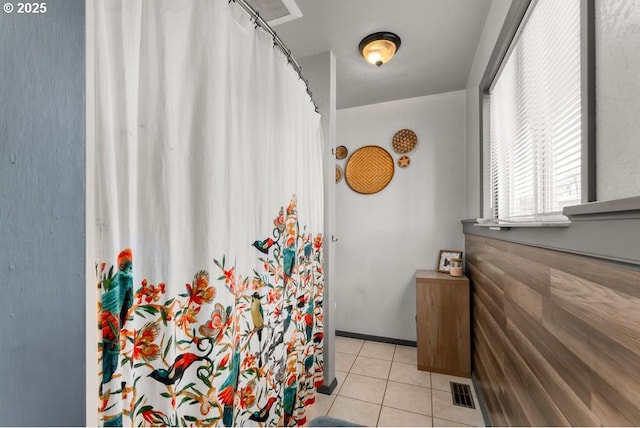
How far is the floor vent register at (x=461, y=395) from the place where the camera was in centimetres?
191

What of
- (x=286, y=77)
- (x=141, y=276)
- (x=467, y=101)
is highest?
(x=467, y=101)

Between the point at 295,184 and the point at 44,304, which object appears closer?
the point at 44,304

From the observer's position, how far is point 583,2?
0.74 m

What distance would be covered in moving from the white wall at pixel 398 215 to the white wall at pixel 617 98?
217 centimetres

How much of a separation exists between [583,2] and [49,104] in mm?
1260

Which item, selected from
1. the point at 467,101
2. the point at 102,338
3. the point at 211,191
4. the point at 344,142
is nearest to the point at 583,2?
the point at 211,191

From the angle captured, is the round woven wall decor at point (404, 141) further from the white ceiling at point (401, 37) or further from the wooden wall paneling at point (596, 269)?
the wooden wall paneling at point (596, 269)

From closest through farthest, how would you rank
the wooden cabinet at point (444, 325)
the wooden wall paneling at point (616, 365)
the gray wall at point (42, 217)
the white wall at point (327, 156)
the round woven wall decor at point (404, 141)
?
the gray wall at point (42, 217) < the wooden wall paneling at point (616, 365) < the white wall at point (327, 156) < the wooden cabinet at point (444, 325) < the round woven wall decor at point (404, 141)

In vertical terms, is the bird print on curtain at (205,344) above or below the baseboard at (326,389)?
above

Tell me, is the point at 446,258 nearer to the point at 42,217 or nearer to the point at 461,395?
the point at 461,395

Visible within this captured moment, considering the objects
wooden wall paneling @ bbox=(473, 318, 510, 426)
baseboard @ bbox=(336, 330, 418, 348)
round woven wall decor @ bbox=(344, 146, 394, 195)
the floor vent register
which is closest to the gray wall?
wooden wall paneling @ bbox=(473, 318, 510, 426)

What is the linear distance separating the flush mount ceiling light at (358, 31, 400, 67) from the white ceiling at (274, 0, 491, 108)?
0.04 metres

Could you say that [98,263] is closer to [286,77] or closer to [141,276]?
[141,276]

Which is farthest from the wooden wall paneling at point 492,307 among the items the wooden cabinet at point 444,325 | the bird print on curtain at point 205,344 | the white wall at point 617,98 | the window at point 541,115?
the bird print on curtain at point 205,344
